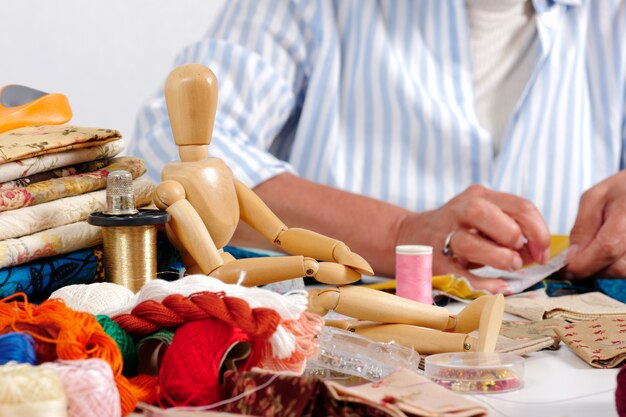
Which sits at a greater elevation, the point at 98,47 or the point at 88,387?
the point at 98,47

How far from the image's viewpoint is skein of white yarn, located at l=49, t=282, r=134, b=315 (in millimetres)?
598

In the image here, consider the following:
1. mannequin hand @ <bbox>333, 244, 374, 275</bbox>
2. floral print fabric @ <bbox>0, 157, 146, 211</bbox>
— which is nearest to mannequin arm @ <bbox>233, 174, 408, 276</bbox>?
floral print fabric @ <bbox>0, 157, 146, 211</bbox>

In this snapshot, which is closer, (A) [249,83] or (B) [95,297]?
(B) [95,297]

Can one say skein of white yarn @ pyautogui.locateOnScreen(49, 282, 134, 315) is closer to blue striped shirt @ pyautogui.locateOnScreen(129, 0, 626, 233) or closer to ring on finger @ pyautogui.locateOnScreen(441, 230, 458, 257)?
ring on finger @ pyautogui.locateOnScreen(441, 230, 458, 257)

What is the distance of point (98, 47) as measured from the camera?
1.83 metres

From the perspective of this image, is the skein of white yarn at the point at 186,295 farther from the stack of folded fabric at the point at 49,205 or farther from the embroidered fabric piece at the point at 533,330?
the embroidered fabric piece at the point at 533,330

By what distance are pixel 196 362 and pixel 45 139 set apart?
32 centimetres

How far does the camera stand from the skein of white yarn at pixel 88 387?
443 mm

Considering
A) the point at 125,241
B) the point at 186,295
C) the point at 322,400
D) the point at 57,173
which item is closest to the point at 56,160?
the point at 57,173

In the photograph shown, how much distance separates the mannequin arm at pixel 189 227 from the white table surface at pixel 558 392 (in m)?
0.23

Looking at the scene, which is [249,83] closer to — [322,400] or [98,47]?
[98,47]

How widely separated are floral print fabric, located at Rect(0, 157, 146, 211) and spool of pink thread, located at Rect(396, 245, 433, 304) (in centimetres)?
27

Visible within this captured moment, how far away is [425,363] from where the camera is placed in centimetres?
59

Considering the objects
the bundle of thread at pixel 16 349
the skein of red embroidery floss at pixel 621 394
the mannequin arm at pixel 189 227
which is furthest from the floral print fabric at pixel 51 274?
Answer: the skein of red embroidery floss at pixel 621 394
